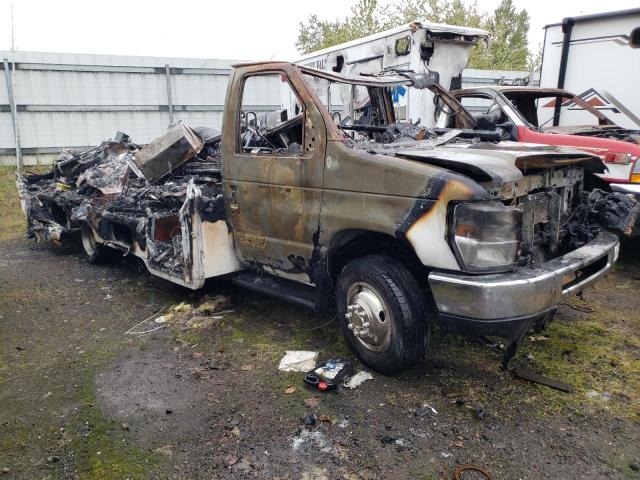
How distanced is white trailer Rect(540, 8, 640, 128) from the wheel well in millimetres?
4821

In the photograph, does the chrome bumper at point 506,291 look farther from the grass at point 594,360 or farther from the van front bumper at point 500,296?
the grass at point 594,360

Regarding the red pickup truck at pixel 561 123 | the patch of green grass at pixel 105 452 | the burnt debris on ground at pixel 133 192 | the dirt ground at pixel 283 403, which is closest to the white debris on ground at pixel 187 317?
the dirt ground at pixel 283 403

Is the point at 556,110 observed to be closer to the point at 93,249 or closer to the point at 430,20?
the point at 93,249

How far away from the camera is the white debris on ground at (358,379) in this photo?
336cm

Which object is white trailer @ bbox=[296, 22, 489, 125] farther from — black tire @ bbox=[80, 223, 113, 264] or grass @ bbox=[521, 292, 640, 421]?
black tire @ bbox=[80, 223, 113, 264]

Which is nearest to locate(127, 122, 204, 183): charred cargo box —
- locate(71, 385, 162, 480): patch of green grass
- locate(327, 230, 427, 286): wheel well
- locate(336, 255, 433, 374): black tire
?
locate(327, 230, 427, 286): wheel well

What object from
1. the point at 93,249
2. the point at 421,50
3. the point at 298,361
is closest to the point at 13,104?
the point at 93,249

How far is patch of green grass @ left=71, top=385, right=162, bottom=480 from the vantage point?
8.48 ft

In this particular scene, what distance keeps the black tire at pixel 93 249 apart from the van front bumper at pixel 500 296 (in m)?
4.83

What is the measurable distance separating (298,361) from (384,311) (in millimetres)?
858

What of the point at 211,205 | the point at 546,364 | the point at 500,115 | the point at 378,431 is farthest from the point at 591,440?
the point at 500,115

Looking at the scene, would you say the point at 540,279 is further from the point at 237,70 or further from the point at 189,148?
the point at 189,148

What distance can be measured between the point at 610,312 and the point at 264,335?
306 centimetres

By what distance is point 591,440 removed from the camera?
274 centimetres
